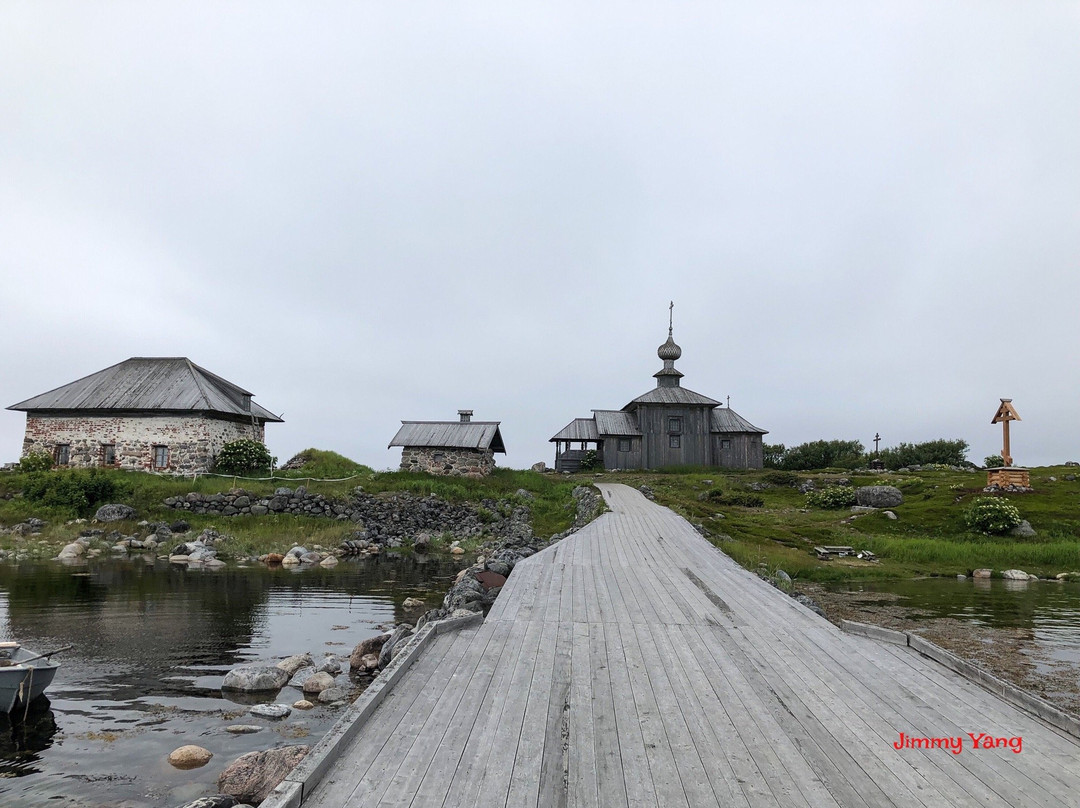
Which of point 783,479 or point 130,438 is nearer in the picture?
point 130,438

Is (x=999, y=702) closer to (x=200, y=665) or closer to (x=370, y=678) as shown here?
(x=370, y=678)

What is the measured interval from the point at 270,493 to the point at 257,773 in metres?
26.8

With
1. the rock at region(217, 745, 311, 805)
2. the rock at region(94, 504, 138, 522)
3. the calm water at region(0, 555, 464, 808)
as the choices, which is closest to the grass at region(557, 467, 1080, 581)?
the calm water at region(0, 555, 464, 808)

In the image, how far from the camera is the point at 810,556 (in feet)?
72.8

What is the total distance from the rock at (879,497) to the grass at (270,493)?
1445cm

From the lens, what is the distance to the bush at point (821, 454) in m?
59.4

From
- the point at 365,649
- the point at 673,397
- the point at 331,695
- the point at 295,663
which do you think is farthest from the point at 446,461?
the point at 331,695

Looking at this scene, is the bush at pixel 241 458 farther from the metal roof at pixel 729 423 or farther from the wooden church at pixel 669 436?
the metal roof at pixel 729 423

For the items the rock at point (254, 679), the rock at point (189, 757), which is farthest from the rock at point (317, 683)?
the rock at point (189, 757)

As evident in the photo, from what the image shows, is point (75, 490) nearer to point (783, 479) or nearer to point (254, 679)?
point (254, 679)

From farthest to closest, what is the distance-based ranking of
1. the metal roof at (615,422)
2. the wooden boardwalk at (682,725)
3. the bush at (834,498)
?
1. the metal roof at (615,422)
2. the bush at (834,498)
3. the wooden boardwalk at (682,725)

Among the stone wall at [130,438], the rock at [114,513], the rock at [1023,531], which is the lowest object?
the rock at [1023,531]

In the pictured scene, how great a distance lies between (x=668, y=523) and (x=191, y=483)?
76.1 feet

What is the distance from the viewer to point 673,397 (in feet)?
156
